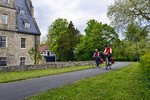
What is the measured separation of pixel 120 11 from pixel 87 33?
82.2 ft

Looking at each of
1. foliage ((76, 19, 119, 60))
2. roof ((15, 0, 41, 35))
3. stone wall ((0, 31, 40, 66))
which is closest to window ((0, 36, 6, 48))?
stone wall ((0, 31, 40, 66))

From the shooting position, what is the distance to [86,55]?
37.5 meters

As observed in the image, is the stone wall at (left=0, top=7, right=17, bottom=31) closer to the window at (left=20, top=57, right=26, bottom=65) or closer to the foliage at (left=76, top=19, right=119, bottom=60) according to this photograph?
the window at (left=20, top=57, right=26, bottom=65)

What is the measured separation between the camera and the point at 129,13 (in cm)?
1828

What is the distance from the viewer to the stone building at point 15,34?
20641 mm

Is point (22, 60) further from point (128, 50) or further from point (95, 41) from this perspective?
point (128, 50)

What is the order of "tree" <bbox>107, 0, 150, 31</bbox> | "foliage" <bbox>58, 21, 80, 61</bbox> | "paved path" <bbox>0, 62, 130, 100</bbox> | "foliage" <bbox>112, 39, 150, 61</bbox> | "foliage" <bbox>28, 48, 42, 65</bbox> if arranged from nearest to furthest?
"paved path" <bbox>0, 62, 130, 100</bbox> → "tree" <bbox>107, 0, 150, 31</bbox> → "foliage" <bbox>28, 48, 42, 65</bbox> → "foliage" <bbox>58, 21, 80, 61</bbox> → "foliage" <bbox>112, 39, 150, 61</bbox>

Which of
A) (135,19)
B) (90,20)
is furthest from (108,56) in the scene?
(90,20)

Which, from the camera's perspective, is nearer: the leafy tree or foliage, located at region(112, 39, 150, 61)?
the leafy tree

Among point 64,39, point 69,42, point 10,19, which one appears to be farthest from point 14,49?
point 69,42

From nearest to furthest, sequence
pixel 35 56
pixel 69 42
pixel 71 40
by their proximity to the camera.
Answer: pixel 35 56 < pixel 69 42 < pixel 71 40

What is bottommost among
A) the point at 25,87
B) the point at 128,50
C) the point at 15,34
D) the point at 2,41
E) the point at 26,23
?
the point at 25,87

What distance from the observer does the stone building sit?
2064 centimetres

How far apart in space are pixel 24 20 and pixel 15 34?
3833 mm
